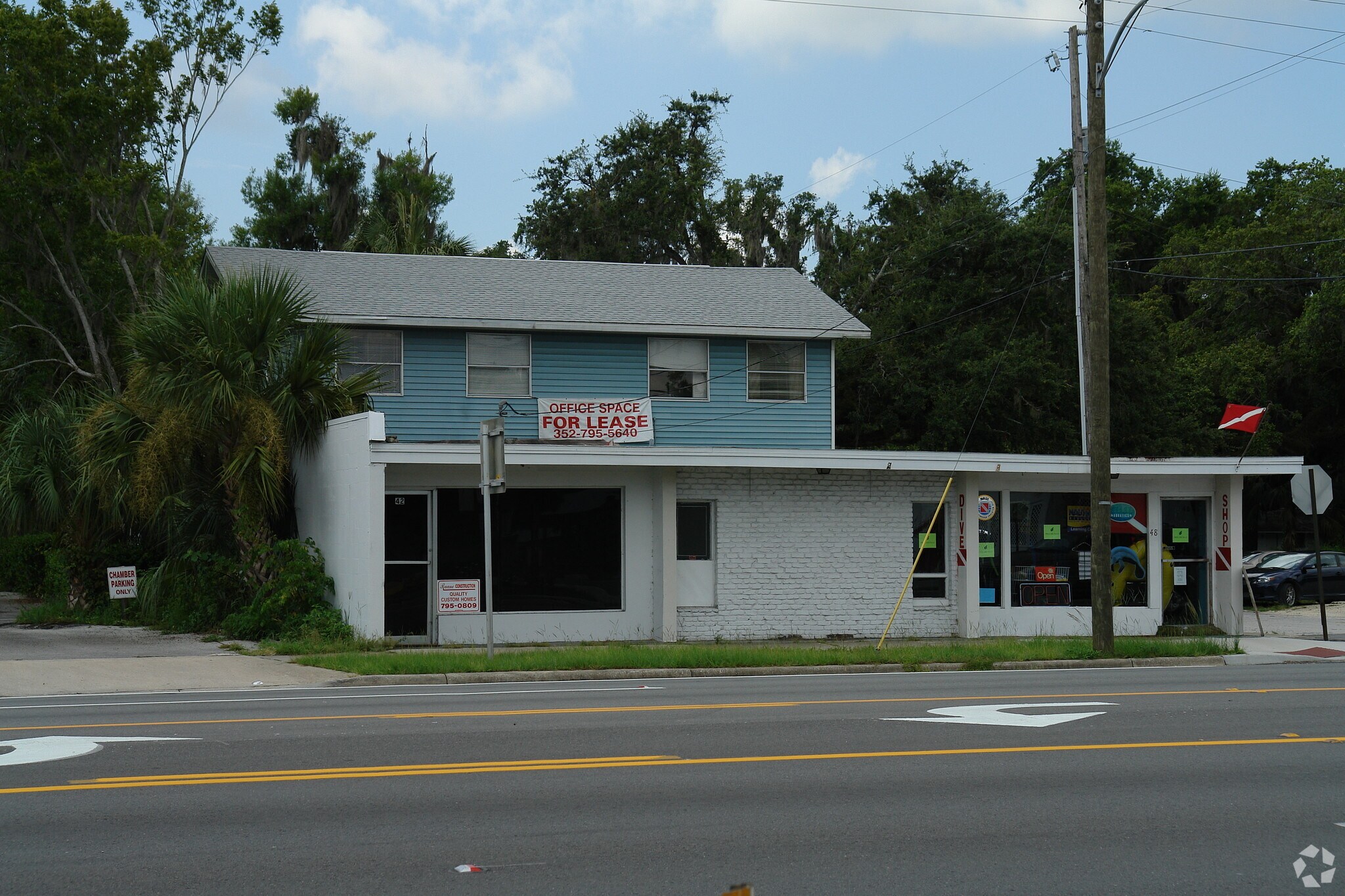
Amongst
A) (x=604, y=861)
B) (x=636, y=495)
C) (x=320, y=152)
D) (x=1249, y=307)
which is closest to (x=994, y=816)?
(x=604, y=861)

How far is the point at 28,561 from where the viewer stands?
28703 mm

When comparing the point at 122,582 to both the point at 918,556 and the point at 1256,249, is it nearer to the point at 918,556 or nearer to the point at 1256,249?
the point at 918,556

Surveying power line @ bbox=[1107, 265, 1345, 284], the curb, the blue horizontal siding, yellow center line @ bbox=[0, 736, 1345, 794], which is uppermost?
power line @ bbox=[1107, 265, 1345, 284]

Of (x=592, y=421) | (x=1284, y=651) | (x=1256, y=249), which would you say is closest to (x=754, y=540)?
(x=592, y=421)

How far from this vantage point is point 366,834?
24.1 feet

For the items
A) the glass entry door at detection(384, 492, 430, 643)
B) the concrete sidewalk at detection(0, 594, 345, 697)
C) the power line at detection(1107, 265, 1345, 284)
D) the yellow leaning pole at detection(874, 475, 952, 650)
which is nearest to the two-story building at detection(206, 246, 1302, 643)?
the glass entry door at detection(384, 492, 430, 643)

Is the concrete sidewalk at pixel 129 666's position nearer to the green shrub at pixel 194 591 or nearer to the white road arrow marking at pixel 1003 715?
the green shrub at pixel 194 591

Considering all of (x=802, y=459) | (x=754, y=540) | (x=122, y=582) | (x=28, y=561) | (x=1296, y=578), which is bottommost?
(x=1296, y=578)

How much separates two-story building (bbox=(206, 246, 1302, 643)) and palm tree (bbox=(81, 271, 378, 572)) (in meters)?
0.98

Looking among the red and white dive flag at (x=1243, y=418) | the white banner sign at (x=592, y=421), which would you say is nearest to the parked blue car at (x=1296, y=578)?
the red and white dive flag at (x=1243, y=418)

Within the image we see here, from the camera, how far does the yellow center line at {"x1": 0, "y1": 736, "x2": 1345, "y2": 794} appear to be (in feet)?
29.0

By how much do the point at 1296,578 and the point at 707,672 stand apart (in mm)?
21775

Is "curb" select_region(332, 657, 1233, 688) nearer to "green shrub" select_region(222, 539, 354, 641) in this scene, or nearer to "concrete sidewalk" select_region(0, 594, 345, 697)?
"concrete sidewalk" select_region(0, 594, 345, 697)

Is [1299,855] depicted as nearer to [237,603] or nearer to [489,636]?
[489,636]
